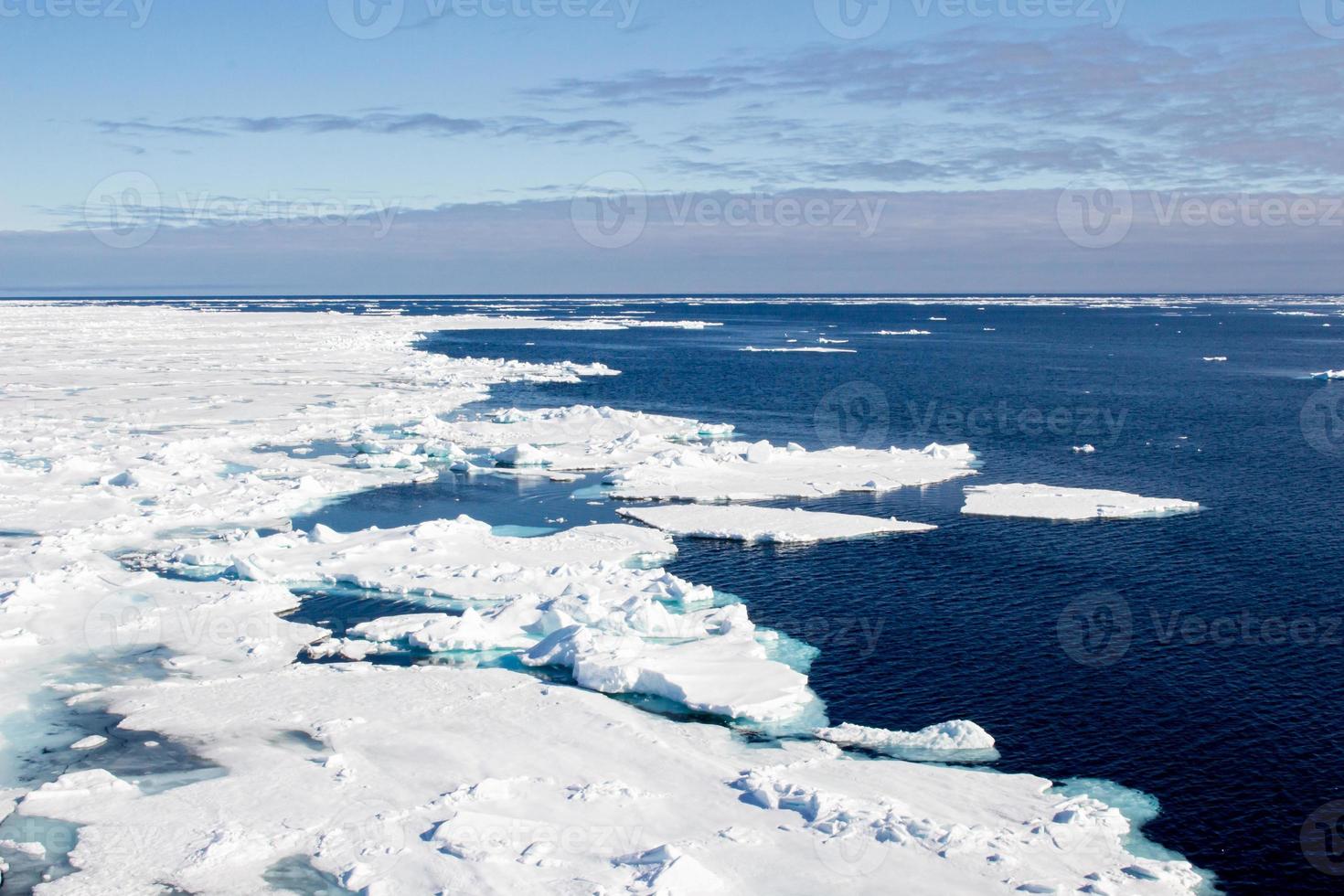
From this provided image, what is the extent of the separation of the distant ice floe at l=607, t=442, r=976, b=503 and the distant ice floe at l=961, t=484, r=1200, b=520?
13.1 ft

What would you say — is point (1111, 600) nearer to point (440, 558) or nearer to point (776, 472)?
point (776, 472)

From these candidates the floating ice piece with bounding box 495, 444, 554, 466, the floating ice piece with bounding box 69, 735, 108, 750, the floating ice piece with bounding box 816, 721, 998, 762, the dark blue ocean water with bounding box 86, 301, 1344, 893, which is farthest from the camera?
the floating ice piece with bounding box 495, 444, 554, 466

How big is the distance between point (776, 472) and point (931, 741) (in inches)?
988

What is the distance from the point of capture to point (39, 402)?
60969 mm

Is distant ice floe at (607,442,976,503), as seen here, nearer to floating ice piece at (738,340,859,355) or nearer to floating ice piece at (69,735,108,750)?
floating ice piece at (69,735,108,750)

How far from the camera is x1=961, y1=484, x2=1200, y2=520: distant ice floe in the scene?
36.4 metres

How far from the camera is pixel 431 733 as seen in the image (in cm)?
1972

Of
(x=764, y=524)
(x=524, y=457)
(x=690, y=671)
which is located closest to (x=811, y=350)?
(x=524, y=457)

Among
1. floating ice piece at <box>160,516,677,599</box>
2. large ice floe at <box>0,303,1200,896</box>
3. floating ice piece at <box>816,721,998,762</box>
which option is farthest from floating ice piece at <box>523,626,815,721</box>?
floating ice piece at <box>160,516,677,599</box>

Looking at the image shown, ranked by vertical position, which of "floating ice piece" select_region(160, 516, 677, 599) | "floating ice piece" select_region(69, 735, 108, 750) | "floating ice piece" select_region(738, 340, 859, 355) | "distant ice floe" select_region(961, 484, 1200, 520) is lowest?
"floating ice piece" select_region(69, 735, 108, 750)

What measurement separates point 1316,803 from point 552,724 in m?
13.7

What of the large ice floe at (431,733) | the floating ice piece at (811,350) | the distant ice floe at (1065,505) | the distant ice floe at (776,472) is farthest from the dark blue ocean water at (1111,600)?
the floating ice piece at (811,350)

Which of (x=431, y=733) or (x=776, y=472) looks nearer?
(x=431, y=733)

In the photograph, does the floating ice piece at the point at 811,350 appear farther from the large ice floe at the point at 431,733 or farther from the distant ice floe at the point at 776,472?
the large ice floe at the point at 431,733
